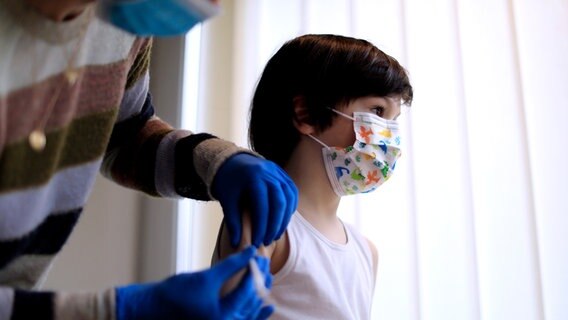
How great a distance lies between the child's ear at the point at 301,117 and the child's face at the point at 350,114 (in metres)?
0.03

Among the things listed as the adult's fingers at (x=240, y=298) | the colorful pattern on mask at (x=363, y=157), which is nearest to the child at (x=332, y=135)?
the colorful pattern on mask at (x=363, y=157)

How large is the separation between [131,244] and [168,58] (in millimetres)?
693

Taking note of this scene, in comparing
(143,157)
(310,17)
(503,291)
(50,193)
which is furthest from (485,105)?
(50,193)

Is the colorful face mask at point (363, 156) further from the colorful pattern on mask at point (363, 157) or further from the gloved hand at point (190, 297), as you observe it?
the gloved hand at point (190, 297)

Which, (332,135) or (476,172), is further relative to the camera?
(476,172)

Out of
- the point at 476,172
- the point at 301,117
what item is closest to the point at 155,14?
the point at 301,117

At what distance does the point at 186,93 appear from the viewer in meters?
1.91

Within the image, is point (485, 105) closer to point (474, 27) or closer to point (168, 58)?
point (474, 27)

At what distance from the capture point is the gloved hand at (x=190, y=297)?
548 mm

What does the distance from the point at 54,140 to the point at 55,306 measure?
219 millimetres

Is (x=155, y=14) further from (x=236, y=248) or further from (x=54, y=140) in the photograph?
(x=236, y=248)

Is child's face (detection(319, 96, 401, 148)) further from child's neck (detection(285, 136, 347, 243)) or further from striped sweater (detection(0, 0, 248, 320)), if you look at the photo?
striped sweater (detection(0, 0, 248, 320))

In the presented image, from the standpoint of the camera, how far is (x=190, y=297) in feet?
1.81

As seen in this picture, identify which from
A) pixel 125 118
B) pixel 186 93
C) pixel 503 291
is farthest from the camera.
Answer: pixel 186 93
